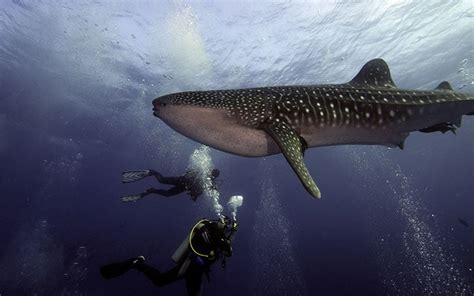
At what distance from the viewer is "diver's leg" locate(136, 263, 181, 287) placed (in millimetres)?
7656

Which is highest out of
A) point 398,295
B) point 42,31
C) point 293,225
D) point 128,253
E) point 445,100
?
point 445,100

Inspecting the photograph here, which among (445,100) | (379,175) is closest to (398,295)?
(445,100)

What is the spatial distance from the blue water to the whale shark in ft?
57.1

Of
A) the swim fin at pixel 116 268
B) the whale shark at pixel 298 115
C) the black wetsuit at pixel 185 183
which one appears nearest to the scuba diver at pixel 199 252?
the swim fin at pixel 116 268

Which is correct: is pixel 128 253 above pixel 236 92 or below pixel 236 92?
below

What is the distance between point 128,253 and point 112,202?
208 feet

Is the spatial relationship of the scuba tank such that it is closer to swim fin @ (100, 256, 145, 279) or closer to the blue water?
swim fin @ (100, 256, 145, 279)

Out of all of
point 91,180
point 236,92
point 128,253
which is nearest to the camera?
point 236,92

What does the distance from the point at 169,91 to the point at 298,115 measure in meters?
30.2

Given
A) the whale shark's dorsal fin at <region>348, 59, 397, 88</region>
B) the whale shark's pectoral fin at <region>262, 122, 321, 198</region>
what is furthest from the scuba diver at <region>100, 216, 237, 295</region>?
the whale shark's dorsal fin at <region>348, 59, 397, 88</region>

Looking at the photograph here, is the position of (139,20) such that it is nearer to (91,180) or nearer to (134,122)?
(134,122)

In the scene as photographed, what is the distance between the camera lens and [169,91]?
1332 inches

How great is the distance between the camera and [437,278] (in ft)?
156

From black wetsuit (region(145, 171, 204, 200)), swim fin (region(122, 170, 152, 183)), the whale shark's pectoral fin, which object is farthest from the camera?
black wetsuit (region(145, 171, 204, 200))
